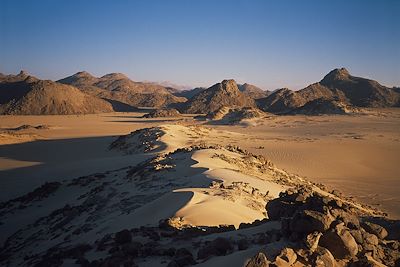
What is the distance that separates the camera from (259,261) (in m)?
3.99

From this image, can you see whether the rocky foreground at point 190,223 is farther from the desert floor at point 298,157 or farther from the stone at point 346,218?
the desert floor at point 298,157

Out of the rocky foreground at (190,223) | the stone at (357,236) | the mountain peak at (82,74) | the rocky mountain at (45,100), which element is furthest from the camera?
the mountain peak at (82,74)

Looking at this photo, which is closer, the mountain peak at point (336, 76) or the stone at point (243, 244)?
the stone at point (243, 244)

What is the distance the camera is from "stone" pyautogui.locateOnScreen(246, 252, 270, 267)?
3.96 m

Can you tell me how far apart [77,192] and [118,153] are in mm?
11192

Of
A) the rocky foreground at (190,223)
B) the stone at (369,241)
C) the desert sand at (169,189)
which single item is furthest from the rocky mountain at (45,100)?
the stone at (369,241)

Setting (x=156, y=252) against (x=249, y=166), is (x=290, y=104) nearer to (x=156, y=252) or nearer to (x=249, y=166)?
(x=249, y=166)

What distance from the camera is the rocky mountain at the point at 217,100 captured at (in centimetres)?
6875

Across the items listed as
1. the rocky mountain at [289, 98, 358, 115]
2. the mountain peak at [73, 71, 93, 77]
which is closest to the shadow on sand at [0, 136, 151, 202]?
the rocky mountain at [289, 98, 358, 115]

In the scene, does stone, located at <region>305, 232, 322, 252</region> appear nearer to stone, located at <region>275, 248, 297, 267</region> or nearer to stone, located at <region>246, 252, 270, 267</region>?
stone, located at <region>275, 248, 297, 267</region>

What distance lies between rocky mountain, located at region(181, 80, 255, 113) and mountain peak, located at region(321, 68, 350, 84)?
19488 millimetres

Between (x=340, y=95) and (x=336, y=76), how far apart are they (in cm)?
1042

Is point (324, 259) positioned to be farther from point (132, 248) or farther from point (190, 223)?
point (190, 223)

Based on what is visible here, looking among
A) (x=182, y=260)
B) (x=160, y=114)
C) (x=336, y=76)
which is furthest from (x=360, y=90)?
(x=182, y=260)
